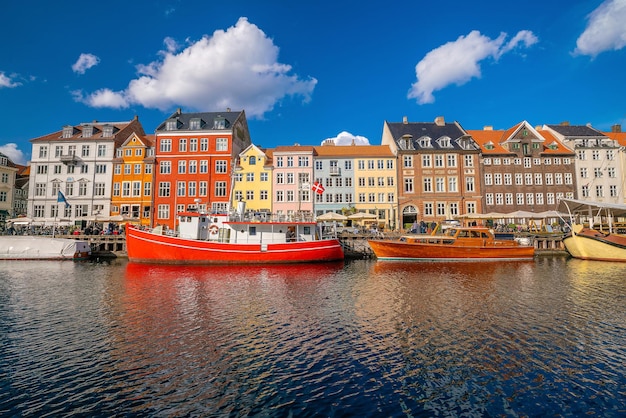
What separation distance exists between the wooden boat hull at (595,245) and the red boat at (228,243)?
2325cm

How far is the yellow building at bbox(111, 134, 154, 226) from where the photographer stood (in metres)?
50.7

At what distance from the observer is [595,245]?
3253 cm

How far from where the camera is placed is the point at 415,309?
47.3 ft

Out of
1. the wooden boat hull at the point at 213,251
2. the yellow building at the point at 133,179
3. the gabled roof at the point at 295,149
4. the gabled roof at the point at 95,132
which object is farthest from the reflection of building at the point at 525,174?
the gabled roof at the point at 95,132

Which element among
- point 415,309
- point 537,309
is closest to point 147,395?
point 415,309

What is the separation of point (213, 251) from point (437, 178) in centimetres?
3388

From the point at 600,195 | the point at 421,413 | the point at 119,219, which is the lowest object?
the point at 421,413

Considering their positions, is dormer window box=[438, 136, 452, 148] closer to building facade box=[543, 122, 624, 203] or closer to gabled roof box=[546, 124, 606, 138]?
building facade box=[543, 122, 624, 203]

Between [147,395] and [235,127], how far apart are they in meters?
48.7

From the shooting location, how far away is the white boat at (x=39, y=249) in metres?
35.3

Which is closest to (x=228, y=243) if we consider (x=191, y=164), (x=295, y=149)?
(x=295, y=149)

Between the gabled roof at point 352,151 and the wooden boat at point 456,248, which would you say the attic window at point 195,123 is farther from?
the wooden boat at point 456,248

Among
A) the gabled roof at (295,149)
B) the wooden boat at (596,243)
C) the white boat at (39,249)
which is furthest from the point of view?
the gabled roof at (295,149)

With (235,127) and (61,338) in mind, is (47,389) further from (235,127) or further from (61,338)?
(235,127)
